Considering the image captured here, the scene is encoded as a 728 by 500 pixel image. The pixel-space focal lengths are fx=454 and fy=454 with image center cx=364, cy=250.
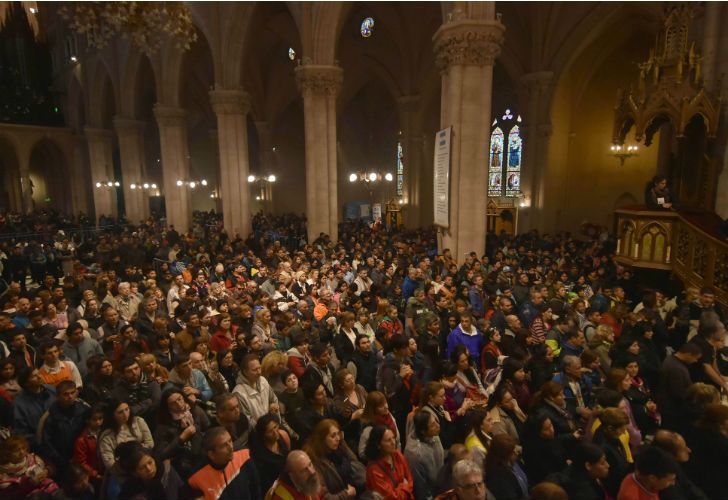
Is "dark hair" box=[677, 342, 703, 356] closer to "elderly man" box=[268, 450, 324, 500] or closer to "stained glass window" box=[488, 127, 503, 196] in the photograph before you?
"elderly man" box=[268, 450, 324, 500]

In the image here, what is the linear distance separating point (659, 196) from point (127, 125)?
26650mm

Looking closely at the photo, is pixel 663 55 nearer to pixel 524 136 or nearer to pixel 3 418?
pixel 524 136

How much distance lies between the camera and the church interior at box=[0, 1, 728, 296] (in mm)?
10461

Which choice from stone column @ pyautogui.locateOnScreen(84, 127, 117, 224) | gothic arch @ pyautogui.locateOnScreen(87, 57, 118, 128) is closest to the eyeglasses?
gothic arch @ pyautogui.locateOnScreen(87, 57, 118, 128)

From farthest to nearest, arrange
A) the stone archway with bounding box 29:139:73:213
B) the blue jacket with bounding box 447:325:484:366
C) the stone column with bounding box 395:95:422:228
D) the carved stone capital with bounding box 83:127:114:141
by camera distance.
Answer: the stone archway with bounding box 29:139:73:213, the carved stone capital with bounding box 83:127:114:141, the stone column with bounding box 395:95:422:228, the blue jacket with bounding box 447:325:484:366

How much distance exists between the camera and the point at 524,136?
808 inches

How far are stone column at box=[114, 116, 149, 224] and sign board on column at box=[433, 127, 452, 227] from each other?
21.6 meters

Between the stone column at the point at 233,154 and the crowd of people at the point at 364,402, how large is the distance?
12.0 metres

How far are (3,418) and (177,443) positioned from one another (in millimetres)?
1962

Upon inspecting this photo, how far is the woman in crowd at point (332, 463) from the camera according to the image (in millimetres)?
3201

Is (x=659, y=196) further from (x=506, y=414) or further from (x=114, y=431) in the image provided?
(x=114, y=431)

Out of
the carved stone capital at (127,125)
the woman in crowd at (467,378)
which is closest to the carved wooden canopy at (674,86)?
the woman in crowd at (467,378)

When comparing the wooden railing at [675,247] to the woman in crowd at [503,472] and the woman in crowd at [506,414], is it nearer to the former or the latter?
the woman in crowd at [506,414]


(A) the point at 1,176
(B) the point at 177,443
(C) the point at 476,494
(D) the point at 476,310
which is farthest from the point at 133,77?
(C) the point at 476,494
